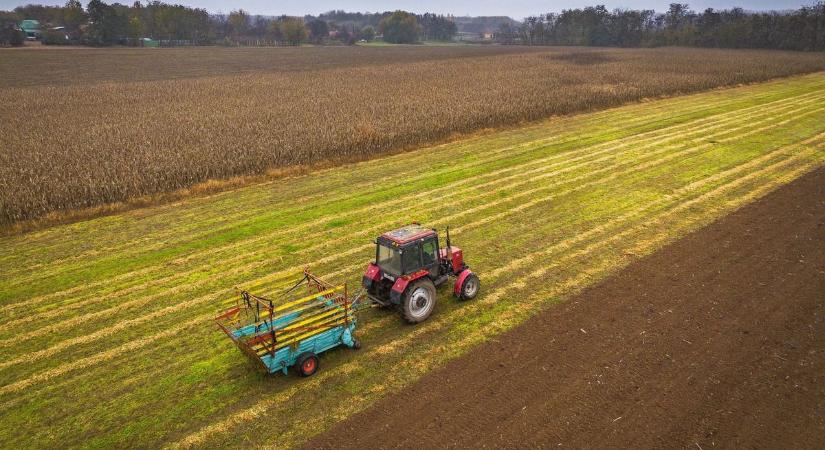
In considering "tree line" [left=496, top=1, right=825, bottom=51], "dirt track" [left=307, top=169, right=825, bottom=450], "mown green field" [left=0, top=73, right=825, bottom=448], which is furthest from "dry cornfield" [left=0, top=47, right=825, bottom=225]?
"tree line" [left=496, top=1, right=825, bottom=51]

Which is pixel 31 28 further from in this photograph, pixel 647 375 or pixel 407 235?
pixel 647 375

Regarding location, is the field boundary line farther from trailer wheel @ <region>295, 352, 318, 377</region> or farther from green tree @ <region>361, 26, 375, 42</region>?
green tree @ <region>361, 26, 375, 42</region>

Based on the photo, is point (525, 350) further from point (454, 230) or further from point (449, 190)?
point (449, 190)

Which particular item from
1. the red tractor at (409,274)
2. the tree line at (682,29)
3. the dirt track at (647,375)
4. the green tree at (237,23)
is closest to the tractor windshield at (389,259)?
the red tractor at (409,274)

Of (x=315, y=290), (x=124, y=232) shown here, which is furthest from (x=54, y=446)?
(x=124, y=232)

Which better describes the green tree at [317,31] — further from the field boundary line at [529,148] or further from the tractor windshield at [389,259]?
the tractor windshield at [389,259]

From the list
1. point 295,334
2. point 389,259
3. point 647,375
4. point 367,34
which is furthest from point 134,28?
point 647,375

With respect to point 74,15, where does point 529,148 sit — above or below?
below
